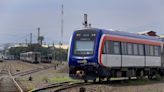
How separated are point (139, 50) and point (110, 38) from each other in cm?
441

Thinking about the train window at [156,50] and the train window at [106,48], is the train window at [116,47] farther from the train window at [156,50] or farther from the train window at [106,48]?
the train window at [156,50]

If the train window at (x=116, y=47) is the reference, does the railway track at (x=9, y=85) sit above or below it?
below

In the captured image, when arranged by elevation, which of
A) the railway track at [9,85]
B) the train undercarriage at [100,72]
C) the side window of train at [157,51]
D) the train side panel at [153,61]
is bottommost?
the railway track at [9,85]

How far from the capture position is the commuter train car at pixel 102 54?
2436cm

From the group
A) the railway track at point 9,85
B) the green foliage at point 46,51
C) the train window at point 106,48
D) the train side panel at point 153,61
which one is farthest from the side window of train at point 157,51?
the green foliage at point 46,51

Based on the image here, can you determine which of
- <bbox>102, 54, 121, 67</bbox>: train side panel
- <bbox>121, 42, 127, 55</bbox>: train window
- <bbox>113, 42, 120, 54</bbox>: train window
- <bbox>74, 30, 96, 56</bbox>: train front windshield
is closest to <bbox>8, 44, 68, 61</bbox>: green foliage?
<bbox>121, 42, 127, 55</bbox>: train window

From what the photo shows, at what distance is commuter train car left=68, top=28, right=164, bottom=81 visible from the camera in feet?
79.9

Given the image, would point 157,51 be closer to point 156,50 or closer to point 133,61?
point 156,50

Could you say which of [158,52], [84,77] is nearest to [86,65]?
[84,77]

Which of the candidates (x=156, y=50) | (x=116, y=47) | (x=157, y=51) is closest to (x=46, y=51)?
(x=157, y=51)

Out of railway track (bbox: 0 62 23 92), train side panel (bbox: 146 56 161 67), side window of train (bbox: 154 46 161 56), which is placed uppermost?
side window of train (bbox: 154 46 161 56)

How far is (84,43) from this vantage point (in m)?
25.0

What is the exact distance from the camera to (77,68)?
2517cm

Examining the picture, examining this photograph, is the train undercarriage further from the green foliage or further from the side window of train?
the green foliage
